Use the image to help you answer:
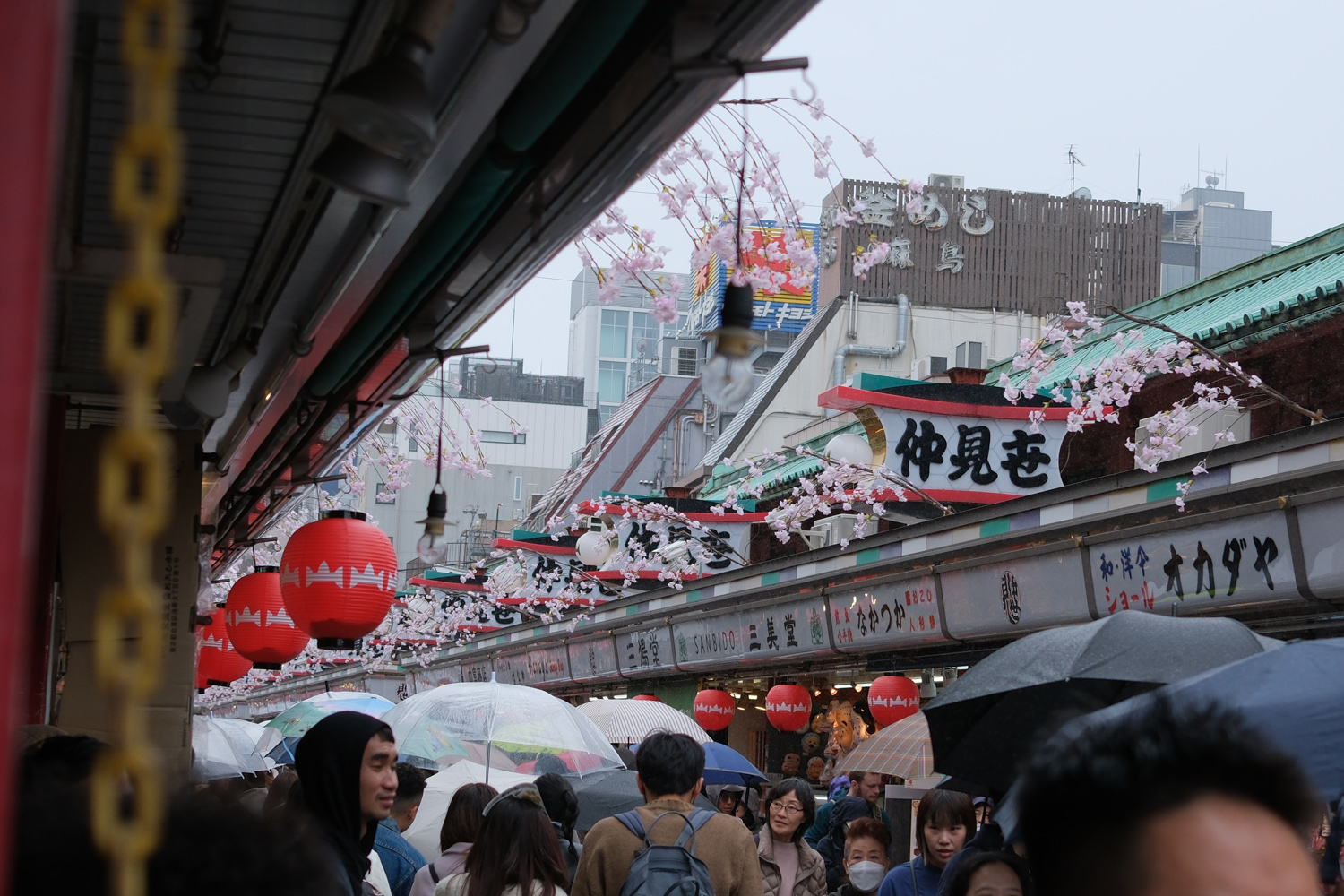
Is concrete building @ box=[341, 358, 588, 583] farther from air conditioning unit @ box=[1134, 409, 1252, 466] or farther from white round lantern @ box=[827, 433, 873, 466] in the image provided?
air conditioning unit @ box=[1134, 409, 1252, 466]

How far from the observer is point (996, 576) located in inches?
519

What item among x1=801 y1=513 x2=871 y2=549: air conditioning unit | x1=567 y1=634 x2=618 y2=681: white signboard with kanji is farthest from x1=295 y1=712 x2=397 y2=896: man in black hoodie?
x1=567 y1=634 x2=618 y2=681: white signboard with kanji

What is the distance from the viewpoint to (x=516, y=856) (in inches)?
233

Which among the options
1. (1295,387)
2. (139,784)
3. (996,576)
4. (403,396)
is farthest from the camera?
(1295,387)

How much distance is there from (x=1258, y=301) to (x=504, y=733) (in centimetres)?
983

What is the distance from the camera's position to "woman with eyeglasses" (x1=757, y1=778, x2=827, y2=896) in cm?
873

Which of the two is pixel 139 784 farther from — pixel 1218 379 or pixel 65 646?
pixel 1218 379

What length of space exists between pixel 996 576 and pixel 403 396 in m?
7.83

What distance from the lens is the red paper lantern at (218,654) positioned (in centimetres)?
1445

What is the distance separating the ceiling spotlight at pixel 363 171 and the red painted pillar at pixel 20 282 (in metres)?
2.20

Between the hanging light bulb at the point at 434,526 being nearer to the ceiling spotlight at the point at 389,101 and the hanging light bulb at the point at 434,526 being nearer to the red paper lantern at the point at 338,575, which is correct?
the red paper lantern at the point at 338,575

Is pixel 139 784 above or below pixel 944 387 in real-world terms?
below

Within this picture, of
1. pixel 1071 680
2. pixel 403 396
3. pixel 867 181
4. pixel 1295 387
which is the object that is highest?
pixel 867 181

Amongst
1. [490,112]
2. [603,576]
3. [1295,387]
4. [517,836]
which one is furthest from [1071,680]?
[603,576]
